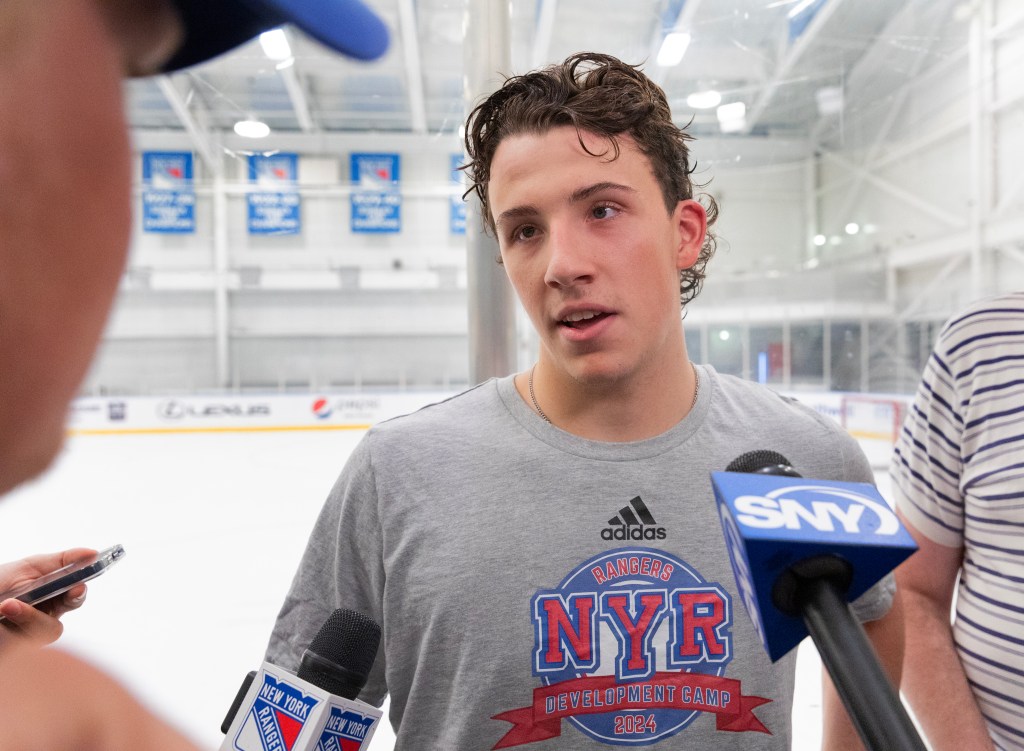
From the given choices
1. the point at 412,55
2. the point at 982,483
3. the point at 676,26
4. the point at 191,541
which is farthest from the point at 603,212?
the point at 191,541

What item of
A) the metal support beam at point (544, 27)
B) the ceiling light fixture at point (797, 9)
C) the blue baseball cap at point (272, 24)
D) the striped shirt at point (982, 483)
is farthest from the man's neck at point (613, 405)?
the ceiling light fixture at point (797, 9)

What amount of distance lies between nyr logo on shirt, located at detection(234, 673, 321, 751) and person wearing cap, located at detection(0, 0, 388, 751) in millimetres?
428

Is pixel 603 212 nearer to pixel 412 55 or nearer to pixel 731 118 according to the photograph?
pixel 412 55

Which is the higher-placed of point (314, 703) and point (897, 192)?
point (897, 192)

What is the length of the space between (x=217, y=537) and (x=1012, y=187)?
28.8 feet

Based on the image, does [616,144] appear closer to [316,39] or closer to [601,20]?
[316,39]

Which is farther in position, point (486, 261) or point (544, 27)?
point (544, 27)

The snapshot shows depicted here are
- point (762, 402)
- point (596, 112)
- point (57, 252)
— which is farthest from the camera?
point (762, 402)

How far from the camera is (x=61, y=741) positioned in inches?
6.9

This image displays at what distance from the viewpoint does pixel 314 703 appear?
0.59 meters

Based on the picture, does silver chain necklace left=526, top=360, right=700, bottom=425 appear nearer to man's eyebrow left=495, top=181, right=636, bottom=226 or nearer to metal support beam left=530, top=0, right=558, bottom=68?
man's eyebrow left=495, top=181, right=636, bottom=226

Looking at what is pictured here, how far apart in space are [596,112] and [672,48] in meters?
3.15

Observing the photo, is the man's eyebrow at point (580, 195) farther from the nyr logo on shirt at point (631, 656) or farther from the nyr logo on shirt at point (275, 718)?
the nyr logo on shirt at point (275, 718)

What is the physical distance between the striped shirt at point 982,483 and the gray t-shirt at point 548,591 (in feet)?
0.37
